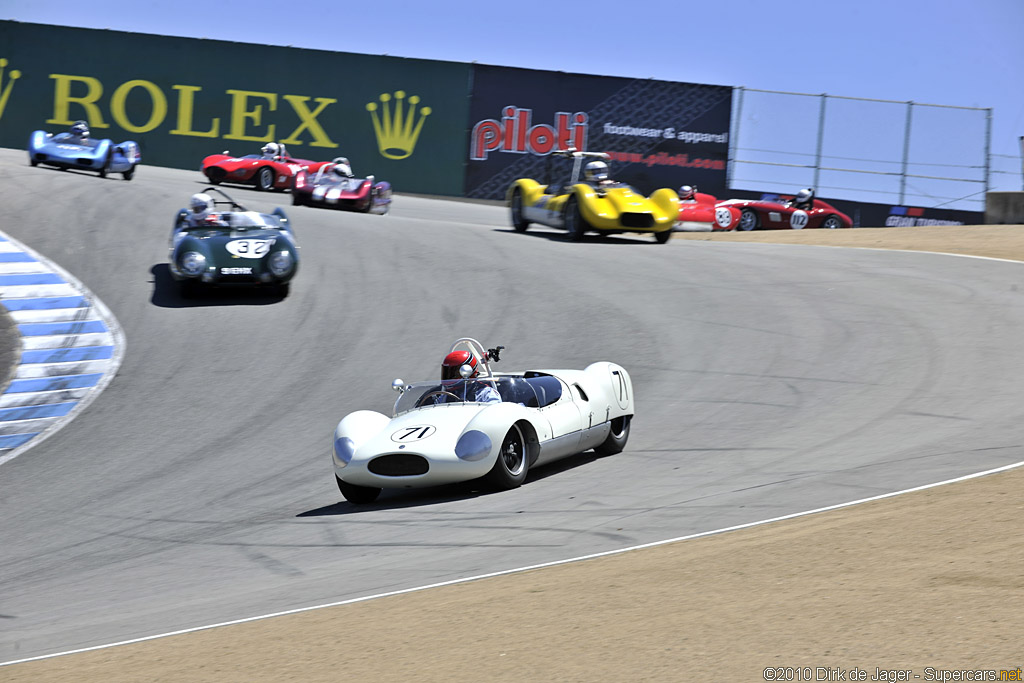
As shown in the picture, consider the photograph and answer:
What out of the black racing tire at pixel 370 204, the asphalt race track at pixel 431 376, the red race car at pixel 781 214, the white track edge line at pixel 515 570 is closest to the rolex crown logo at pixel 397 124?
the black racing tire at pixel 370 204

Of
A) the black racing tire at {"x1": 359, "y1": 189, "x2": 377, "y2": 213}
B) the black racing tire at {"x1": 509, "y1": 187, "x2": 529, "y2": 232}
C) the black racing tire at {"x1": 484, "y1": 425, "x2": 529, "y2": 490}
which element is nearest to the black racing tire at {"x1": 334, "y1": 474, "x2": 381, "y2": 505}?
the black racing tire at {"x1": 484, "y1": 425, "x2": 529, "y2": 490}

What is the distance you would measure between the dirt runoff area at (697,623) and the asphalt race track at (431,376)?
1.78 ft

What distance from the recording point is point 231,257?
16.4m

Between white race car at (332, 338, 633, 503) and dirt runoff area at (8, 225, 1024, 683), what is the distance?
2.29 metres

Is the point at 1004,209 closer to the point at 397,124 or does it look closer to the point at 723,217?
the point at 723,217

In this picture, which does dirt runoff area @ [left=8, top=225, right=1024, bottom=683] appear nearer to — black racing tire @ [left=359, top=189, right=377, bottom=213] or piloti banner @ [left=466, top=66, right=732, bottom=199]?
black racing tire @ [left=359, top=189, right=377, bottom=213]

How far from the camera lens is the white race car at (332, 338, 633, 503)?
8.22 m

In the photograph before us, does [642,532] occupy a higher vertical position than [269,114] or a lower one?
lower

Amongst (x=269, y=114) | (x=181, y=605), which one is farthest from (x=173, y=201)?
(x=181, y=605)

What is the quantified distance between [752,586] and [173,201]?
19.3 metres

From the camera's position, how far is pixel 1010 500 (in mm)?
6449

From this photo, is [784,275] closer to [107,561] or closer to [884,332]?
[884,332]

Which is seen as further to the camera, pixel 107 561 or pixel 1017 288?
pixel 1017 288

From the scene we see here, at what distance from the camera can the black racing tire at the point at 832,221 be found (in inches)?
1119
